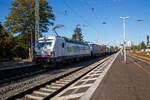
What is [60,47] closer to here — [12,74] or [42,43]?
[42,43]

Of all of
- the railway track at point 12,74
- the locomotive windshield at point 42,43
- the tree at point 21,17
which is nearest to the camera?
the railway track at point 12,74

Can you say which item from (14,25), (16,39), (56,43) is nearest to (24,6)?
(14,25)

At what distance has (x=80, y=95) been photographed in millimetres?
5492

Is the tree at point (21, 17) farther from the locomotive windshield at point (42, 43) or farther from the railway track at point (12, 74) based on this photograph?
the railway track at point (12, 74)

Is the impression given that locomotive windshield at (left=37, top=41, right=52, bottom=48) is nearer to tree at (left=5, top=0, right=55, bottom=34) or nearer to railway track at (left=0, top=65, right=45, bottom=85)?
railway track at (left=0, top=65, right=45, bottom=85)

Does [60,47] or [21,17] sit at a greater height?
[21,17]

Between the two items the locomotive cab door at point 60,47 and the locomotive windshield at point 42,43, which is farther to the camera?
the locomotive cab door at point 60,47

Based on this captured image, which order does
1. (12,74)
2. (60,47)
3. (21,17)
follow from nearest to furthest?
1. (12,74)
2. (60,47)
3. (21,17)

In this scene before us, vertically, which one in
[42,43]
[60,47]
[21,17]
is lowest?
[60,47]

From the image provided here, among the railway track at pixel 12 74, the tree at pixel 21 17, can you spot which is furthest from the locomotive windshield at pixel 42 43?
the tree at pixel 21 17

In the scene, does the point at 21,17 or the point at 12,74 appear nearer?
the point at 12,74

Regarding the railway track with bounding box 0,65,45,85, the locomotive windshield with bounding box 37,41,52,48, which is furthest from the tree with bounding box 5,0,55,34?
the railway track with bounding box 0,65,45,85

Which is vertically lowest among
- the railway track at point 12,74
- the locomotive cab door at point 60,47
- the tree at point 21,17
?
the railway track at point 12,74

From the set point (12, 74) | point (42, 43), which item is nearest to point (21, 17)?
point (42, 43)
